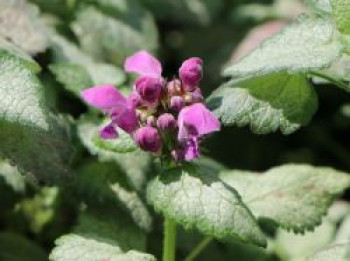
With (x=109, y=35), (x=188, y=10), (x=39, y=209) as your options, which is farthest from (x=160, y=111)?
(x=188, y=10)

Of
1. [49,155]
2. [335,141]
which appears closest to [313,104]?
[49,155]

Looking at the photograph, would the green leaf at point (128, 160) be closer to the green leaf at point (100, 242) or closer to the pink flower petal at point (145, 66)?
the green leaf at point (100, 242)

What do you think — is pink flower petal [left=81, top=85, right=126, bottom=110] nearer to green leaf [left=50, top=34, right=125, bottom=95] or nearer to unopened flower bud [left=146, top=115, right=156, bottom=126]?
unopened flower bud [left=146, top=115, right=156, bottom=126]

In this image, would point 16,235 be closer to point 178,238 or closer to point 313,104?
point 178,238

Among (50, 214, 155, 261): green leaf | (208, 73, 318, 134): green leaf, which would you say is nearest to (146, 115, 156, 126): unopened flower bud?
(208, 73, 318, 134): green leaf

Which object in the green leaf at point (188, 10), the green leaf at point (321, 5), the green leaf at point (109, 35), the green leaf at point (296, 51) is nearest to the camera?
the green leaf at point (296, 51)

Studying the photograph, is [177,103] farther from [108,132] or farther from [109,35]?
[109,35]

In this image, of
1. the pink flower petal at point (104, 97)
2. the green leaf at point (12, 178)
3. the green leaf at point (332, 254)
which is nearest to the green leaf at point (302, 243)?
the green leaf at point (332, 254)

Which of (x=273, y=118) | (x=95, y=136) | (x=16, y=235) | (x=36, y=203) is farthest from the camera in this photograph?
(x=36, y=203)
